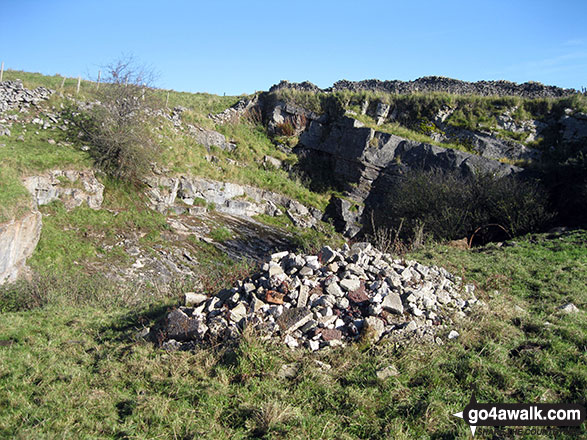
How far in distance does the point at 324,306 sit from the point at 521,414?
226cm

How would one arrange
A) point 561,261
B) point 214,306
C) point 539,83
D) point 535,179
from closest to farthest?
1. point 214,306
2. point 561,261
3. point 535,179
4. point 539,83

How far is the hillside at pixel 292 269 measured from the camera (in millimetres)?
3557

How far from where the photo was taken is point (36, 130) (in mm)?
12852

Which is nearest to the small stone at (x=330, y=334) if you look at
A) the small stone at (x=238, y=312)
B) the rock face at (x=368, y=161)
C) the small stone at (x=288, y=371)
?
the small stone at (x=288, y=371)

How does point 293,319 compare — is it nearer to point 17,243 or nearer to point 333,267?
point 333,267

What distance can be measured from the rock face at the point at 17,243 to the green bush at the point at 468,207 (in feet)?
34.5

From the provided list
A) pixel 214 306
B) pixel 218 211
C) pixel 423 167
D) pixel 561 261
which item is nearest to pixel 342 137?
pixel 423 167

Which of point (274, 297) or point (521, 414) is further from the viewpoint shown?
point (274, 297)

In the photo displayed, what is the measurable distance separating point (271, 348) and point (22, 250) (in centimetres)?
780

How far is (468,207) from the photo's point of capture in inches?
521

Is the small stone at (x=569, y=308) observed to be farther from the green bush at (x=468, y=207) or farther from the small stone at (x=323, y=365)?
the green bush at (x=468, y=207)

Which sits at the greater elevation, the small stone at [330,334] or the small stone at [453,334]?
the small stone at [453,334]

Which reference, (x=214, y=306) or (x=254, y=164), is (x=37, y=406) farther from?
(x=254, y=164)

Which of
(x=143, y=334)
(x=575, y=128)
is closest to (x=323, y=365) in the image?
(x=143, y=334)
